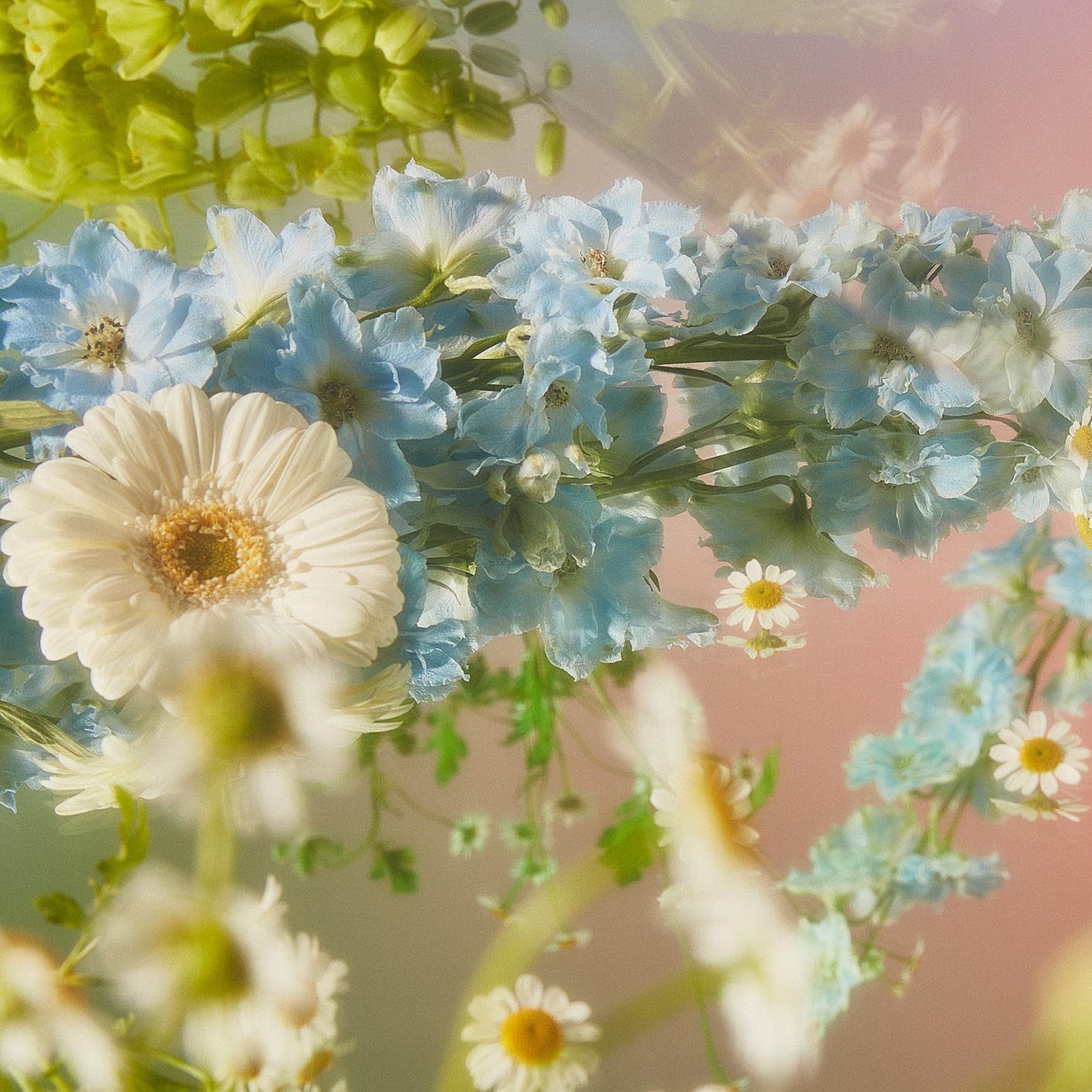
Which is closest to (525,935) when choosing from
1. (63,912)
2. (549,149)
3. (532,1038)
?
(532,1038)

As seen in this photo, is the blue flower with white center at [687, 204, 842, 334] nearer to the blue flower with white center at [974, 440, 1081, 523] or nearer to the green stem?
the blue flower with white center at [974, 440, 1081, 523]

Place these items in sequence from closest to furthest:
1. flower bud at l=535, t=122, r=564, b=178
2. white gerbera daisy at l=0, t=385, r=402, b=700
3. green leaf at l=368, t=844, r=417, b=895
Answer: white gerbera daisy at l=0, t=385, r=402, b=700 < green leaf at l=368, t=844, r=417, b=895 < flower bud at l=535, t=122, r=564, b=178

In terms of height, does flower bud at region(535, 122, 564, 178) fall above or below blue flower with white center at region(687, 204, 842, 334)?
above

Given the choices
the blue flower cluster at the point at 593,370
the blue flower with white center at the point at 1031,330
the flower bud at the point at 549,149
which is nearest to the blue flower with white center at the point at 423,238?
the blue flower cluster at the point at 593,370

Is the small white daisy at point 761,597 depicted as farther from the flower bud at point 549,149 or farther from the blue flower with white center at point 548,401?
the flower bud at point 549,149

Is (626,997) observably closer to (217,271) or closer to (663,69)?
(217,271)

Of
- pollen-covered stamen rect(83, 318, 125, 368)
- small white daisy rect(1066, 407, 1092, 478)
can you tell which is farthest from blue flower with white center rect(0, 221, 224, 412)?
small white daisy rect(1066, 407, 1092, 478)

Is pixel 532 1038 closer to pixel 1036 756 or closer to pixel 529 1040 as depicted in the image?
pixel 529 1040

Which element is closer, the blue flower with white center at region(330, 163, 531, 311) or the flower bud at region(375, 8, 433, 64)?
the blue flower with white center at region(330, 163, 531, 311)
